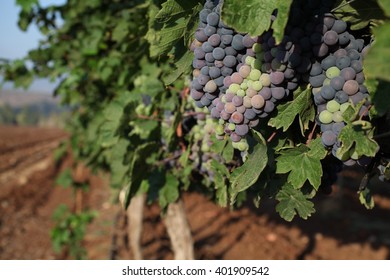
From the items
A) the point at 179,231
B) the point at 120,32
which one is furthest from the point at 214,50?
the point at 179,231

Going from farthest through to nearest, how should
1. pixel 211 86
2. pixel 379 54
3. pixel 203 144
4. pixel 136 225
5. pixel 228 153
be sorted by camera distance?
pixel 136 225 < pixel 203 144 < pixel 228 153 < pixel 211 86 < pixel 379 54

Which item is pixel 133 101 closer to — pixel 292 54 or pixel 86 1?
pixel 292 54

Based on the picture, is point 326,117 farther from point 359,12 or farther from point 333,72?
point 359,12

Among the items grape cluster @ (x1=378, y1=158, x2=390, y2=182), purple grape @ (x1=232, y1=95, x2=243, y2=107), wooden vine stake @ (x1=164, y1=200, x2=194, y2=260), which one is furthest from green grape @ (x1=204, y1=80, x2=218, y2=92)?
wooden vine stake @ (x1=164, y1=200, x2=194, y2=260)

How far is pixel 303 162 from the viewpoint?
135 centimetres

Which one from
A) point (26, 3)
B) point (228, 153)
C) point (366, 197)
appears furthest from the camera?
point (26, 3)

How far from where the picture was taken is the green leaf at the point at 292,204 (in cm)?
151

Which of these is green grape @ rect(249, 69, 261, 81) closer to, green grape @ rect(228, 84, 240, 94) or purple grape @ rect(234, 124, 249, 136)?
green grape @ rect(228, 84, 240, 94)

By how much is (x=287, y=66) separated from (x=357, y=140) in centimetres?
30

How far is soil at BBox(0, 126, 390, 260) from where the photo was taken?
8.21 metres

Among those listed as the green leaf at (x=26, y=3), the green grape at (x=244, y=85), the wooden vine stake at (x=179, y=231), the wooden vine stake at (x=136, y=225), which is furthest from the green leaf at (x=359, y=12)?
the wooden vine stake at (x=136, y=225)

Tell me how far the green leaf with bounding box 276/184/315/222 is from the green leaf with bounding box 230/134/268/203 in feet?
0.74

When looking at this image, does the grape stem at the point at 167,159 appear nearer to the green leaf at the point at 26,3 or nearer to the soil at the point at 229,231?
the green leaf at the point at 26,3

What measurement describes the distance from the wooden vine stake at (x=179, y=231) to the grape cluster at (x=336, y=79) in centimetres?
323
